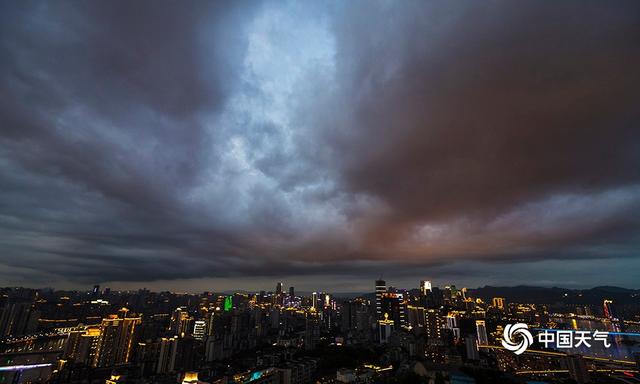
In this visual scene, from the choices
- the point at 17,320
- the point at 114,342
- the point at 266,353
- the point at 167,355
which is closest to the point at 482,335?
the point at 266,353

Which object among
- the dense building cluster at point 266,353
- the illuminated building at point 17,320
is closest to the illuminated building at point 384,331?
the dense building cluster at point 266,353

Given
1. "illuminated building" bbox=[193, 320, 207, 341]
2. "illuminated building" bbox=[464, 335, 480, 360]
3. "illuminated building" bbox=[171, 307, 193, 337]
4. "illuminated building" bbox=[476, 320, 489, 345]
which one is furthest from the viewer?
"illuminated building" bbox=[193, 320, 207, 341]

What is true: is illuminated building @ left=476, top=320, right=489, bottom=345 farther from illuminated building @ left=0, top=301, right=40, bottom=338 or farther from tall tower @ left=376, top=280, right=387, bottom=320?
illuminated building @ left=0, top=301, right=40, bottom=338

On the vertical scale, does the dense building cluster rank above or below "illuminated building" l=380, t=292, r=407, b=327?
below

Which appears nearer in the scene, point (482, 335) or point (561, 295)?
point (482, 335)

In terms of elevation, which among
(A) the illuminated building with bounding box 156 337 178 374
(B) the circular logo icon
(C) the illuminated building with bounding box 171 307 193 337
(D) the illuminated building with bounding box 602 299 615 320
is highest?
(B) the circular logo icon

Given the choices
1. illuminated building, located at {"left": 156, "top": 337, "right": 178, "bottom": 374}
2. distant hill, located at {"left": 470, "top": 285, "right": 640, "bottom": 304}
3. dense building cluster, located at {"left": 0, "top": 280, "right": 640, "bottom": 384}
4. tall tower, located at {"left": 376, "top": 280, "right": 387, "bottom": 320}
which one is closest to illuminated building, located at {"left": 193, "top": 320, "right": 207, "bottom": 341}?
dense building cluster, located at {"left": 0, "top": 280, "right": 640, "bottom": 384}

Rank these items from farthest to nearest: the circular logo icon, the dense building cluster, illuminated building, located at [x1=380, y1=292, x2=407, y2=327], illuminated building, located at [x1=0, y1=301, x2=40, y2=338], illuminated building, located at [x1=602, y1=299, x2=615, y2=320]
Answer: illuminated building, located at [x1=602, y1=299, x2=615, y2=320] < illuminated building, located at [x1=380, y1=292, x2=407, y2=327] < illuminated building, located at [x1=0, y1=301, x2=40, y2=338] < the dense building cluster < the circular logo icon

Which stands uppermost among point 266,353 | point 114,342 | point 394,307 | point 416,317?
point 394,307

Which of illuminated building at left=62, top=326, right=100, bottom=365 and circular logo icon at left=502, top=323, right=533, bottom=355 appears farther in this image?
illuminated building at left=62, top=326, right=100, bottom=365

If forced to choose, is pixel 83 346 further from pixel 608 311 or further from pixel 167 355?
pixel 608 311
